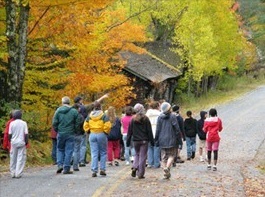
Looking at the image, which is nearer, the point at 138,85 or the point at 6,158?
the point at 6,158

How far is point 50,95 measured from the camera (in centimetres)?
2083

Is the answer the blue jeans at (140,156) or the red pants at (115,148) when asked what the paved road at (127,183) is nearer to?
the blue jeans at (140,156)

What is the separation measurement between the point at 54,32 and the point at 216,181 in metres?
8.47

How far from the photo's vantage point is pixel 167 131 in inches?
550

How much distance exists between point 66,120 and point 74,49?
724cm

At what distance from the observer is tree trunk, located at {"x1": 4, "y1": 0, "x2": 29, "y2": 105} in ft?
56.3

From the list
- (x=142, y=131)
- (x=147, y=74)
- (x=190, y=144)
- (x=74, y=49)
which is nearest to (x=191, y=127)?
(x=190, y=144)

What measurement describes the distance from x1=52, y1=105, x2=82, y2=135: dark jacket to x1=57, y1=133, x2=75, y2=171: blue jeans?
141 mm

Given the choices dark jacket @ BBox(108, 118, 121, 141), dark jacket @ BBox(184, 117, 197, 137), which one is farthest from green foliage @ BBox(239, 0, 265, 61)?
dark jacket @ BBox(108, 118, 121, 141)

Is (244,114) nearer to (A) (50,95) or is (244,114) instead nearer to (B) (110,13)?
(B) (110,13)

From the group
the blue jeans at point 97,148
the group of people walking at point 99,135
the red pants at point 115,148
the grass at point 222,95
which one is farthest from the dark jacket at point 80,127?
the grass at point 222,95

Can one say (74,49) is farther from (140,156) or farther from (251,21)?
(251,21)

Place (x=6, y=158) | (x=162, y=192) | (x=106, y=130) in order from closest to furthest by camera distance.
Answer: (x=162, y=192) → (x=106, y=130) → (x=6, y=158)

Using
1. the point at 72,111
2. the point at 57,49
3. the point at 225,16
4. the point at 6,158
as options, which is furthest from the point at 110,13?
the point at 225,16
